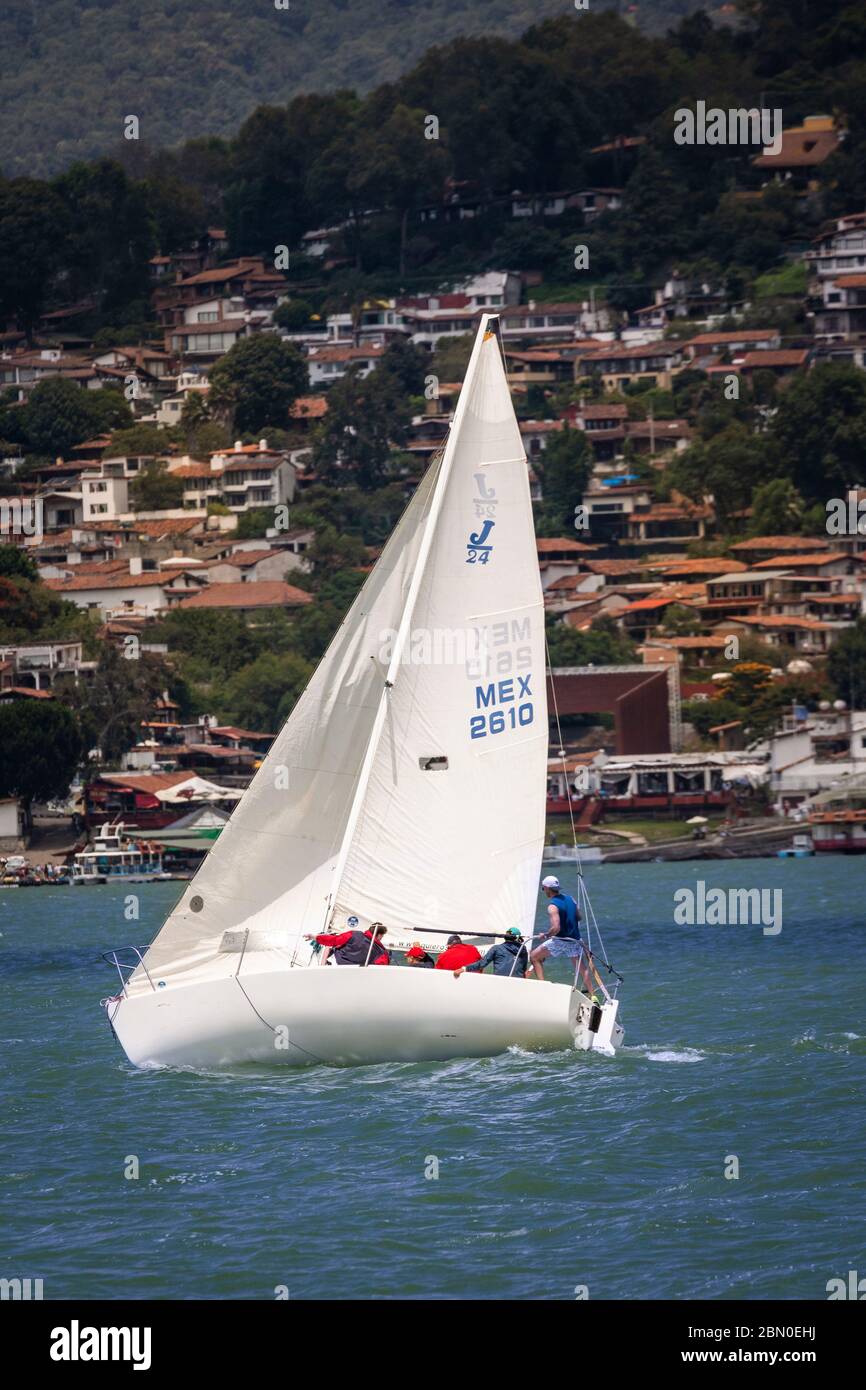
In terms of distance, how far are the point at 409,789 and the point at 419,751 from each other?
0.38 m

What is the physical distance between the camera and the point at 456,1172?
1955 cm

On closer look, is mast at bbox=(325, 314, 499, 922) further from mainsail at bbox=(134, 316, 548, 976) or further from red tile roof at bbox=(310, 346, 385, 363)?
red tile roof at bbox=(310, 346, 385, 363)

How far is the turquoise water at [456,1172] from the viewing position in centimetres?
1667

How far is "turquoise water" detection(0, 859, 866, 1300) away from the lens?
54.7 ft

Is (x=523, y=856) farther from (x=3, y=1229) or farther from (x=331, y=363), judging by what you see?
(x=331, y=363)

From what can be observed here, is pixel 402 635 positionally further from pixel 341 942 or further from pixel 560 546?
pixel 560 546

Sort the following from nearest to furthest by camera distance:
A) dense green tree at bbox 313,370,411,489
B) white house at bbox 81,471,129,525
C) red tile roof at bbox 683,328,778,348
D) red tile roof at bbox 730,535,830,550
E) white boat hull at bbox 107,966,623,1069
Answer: white boat hull at bbox 107,966,623,1069 → red tile roof at bbox 730,535,830,550 → white house at bbox 81,471,129,525 → dense green tree at bbox 313,370,411,489 → red tile roof at bbox 683,328,778,348

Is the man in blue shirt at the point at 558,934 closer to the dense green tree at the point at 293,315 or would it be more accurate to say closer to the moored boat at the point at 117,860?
the moored boat at the point at 117,860

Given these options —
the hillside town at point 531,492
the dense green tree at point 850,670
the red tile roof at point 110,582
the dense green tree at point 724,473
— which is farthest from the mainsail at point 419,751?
the dense green tree at point 724,473

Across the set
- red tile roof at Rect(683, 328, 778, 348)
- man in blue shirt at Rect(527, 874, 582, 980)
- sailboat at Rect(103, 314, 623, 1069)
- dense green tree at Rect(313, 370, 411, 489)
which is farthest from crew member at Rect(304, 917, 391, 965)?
red tile roof at Rect(683, 328, 778, 348)

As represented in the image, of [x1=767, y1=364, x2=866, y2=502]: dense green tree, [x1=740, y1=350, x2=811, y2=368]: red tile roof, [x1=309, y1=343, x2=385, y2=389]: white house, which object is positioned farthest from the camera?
[x1=309, y1=343, x2=385, y2=389]: white house

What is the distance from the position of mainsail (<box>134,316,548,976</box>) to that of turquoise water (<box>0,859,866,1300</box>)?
164cm
